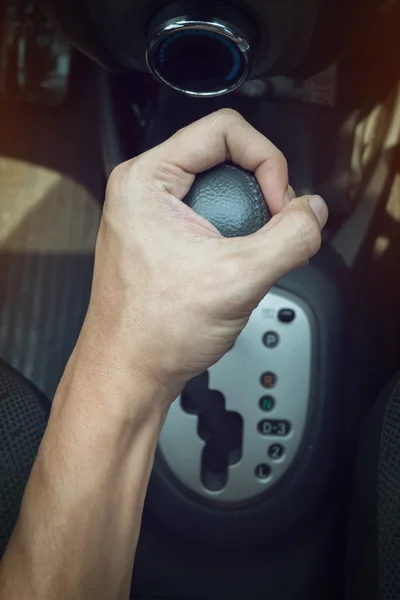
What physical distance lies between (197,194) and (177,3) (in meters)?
0.20

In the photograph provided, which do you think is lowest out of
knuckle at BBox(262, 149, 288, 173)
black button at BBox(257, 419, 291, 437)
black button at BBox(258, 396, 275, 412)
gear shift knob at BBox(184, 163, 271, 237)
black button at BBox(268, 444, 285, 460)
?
black button at BBox(268, 444, 285, 460)

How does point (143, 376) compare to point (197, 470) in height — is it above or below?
above

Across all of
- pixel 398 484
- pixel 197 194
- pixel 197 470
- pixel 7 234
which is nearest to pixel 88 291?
pixel 7 234

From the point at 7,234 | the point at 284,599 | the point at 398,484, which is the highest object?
the point at 7,234

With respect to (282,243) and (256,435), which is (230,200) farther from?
(256,435)

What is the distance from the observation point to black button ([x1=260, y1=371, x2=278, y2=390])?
32.2 inches

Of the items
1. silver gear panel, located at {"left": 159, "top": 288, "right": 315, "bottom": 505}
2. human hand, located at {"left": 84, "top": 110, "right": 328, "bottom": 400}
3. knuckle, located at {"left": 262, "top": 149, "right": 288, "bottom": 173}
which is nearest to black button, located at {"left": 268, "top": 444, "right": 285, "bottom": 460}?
silver gear panel, located at {"left": 159, "top": 288, "right": 315, "bottom": 505}

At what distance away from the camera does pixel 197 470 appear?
802 millimetres

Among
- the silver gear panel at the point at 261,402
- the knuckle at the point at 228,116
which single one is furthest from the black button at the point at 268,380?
the knuckle at the point at 228,116

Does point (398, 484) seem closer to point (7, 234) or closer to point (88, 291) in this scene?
point (88, 291)

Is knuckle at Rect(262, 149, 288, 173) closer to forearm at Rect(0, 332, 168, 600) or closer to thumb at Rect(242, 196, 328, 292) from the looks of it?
thumb at Rect(242, 196, 328, 292)

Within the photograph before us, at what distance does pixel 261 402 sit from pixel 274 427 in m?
0.04

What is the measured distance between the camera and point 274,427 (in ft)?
2.66

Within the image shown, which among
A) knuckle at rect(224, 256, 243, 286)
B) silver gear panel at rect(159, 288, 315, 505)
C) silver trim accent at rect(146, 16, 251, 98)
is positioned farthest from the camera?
silver gear panel at rect(159, 288, 315, 505)
